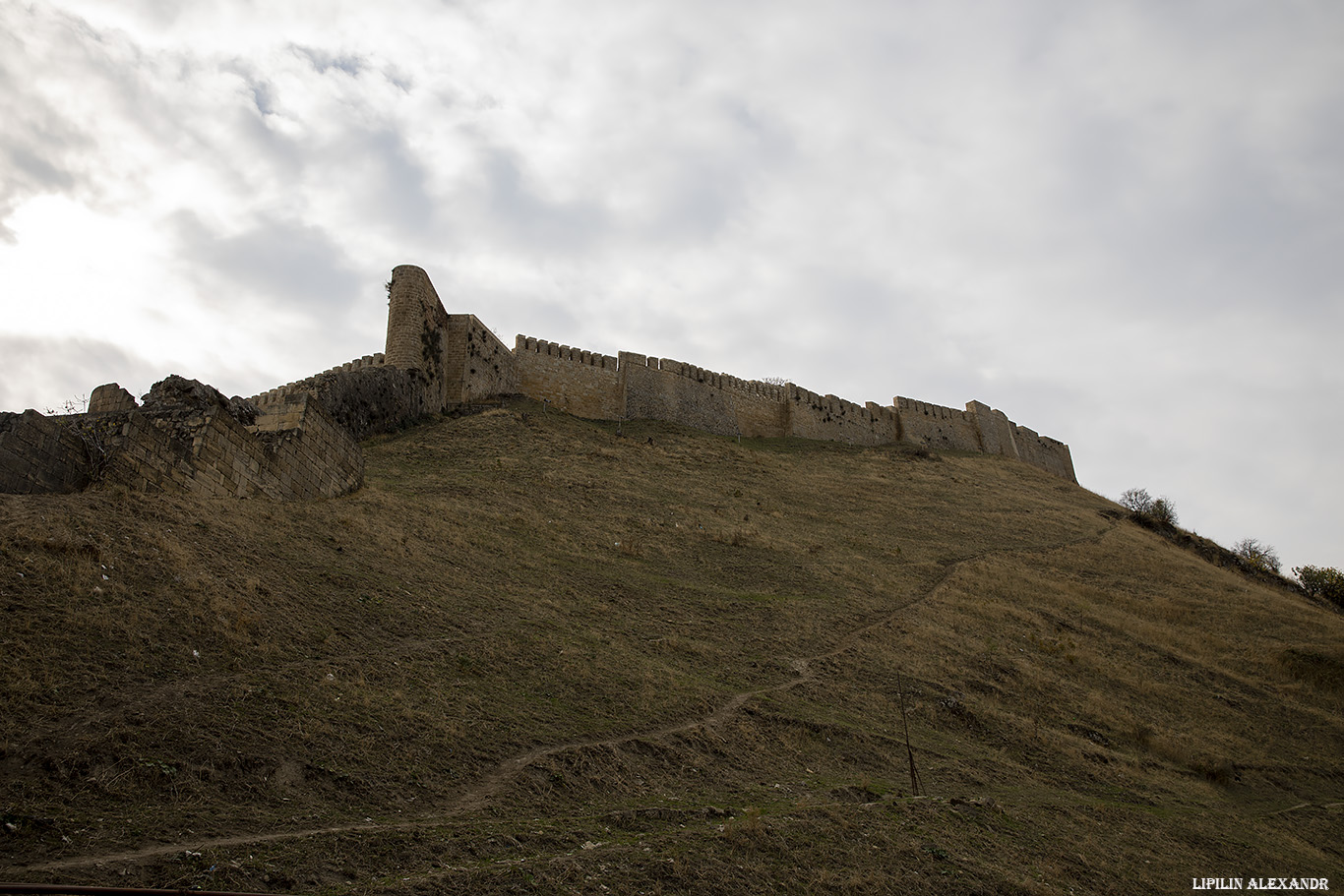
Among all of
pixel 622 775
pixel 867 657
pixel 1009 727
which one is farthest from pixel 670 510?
pixel 622 775

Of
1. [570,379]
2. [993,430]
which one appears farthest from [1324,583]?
[570,379]

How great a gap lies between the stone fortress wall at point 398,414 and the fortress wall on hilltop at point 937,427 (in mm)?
78

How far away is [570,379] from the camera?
34.5 meters

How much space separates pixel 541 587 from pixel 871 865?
24.7 feet

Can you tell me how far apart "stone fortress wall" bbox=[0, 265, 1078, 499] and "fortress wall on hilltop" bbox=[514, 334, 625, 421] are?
0.18ft

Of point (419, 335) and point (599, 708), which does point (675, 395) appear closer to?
point (419, 335)

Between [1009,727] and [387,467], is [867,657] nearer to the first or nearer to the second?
[1009,727]

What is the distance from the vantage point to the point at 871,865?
23.3ft

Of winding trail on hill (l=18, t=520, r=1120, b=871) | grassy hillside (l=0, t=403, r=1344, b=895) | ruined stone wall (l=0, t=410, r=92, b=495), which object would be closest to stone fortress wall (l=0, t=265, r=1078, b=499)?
ruined stone wall (l=0, t=410, r=92, b=495)

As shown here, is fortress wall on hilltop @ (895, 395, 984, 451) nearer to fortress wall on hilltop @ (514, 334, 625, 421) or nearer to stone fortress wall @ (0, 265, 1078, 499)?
stone fortress wall @ (0, 265, 1078, 499)

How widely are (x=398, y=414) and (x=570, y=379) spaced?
963cm

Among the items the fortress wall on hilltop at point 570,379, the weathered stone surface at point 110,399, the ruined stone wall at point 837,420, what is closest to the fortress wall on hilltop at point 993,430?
the ruined stone wall at point 837,420

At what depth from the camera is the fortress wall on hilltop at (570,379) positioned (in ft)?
111

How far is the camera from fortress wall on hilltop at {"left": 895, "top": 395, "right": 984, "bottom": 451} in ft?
150
